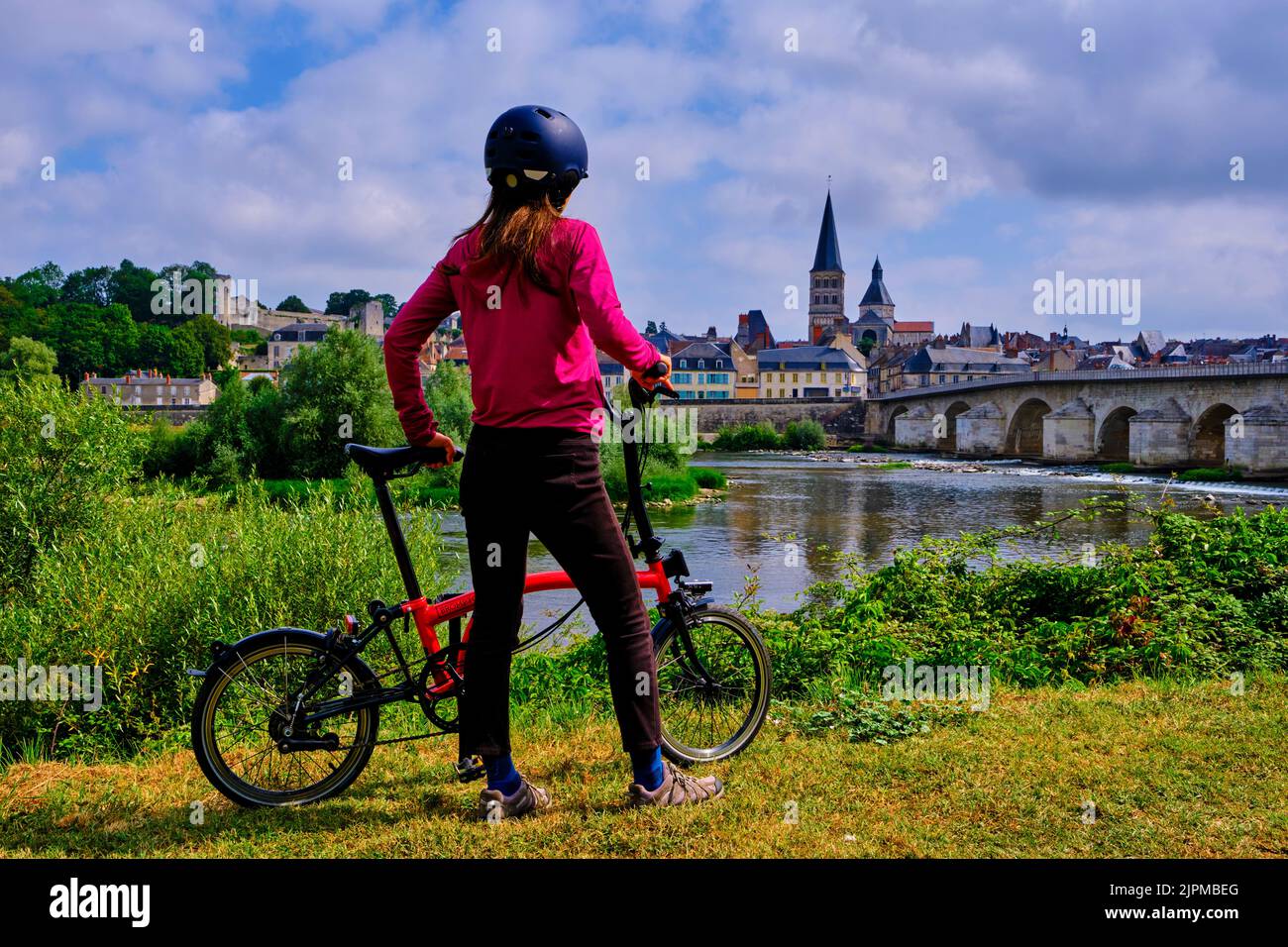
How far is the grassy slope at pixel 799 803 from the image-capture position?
3.38 m

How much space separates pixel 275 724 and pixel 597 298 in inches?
78.4

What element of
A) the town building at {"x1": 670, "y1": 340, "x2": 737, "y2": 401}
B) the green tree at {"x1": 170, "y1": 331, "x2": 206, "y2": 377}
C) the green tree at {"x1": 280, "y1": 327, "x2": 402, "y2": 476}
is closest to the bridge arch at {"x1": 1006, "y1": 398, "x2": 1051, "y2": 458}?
the town building at {"x1": 670, "y1": 340, "x2": 737, "y2": 401}

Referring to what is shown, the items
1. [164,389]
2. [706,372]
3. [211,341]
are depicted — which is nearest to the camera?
[164,389]

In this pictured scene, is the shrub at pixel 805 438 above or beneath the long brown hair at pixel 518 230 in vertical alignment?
above

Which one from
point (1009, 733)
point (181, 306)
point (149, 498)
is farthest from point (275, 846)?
point (181, 306)

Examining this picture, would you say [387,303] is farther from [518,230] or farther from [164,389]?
[518,230]

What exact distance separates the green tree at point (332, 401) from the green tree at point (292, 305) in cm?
12999

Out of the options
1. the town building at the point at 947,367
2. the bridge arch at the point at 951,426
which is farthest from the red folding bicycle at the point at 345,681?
the town building at the point at 947,367

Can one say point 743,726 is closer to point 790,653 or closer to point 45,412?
point 790,653

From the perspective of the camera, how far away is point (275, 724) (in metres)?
3.78

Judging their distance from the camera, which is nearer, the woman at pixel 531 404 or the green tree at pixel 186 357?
the woman at pixel 531 404

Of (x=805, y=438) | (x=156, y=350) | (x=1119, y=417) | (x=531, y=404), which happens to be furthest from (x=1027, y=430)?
(x=156, y=350)

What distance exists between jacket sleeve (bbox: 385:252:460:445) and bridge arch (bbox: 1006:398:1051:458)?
71.3 m

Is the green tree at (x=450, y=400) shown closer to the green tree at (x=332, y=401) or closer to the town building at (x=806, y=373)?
the green tree at (x=332, y=401)
